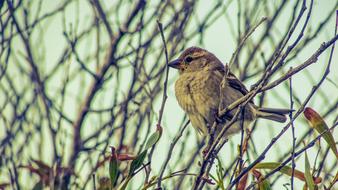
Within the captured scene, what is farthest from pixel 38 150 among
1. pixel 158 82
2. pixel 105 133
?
pixel 158 82

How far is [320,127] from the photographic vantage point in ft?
7.91

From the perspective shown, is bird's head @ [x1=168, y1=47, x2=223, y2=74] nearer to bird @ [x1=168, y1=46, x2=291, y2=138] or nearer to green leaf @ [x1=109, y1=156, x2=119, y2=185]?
bird @ [x1=168, y1=46, x2=291, y2=138]

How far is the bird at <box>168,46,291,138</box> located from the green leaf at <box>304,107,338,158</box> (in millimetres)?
1744

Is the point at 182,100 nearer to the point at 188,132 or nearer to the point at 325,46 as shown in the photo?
the point at 188,132

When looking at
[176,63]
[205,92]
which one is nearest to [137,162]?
[205,92]

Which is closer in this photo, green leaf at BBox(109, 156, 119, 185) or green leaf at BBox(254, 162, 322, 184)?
green leaf at BBox(109, 156, 119, 185)

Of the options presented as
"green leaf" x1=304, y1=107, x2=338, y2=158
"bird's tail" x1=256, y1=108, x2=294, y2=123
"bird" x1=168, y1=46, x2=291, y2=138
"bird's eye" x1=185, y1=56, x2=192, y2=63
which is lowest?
"green leaf" x1=304, y1=107, x2=338, y2=158

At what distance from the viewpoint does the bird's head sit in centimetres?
504

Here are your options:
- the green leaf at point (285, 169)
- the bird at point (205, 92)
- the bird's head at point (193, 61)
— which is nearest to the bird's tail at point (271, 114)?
the bird at point (205, 92)

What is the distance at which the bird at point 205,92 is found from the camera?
14.5 ft

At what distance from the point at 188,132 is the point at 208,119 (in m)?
0.20

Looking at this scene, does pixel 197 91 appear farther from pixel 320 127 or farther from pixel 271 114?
pixel 320 127

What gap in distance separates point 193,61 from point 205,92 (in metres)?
0.63

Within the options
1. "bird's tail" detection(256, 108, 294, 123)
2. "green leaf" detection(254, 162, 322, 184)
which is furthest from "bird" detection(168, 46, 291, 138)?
"green leaf" detection(254, 162, 322, 184)
